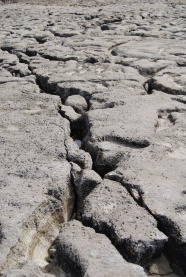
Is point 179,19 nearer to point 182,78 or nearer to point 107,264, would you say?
point 182,78

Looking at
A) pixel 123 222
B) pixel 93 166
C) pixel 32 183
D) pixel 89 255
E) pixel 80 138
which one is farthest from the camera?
pixel 80 138

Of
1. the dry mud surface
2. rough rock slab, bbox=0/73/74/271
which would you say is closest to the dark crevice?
the dry mud surface

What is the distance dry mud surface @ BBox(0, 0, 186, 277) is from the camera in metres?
1.19

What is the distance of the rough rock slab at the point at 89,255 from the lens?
1.09 meters

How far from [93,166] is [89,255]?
1.97 ft

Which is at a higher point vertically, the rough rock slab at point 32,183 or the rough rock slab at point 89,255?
the rough rock slab at point 89,255

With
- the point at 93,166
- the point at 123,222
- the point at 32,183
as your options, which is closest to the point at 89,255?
the point at 123,222

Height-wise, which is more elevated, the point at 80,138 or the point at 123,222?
the point at 123,222

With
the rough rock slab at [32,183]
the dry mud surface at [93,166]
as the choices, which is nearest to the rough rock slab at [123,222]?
the dry mud surface at [93,166]

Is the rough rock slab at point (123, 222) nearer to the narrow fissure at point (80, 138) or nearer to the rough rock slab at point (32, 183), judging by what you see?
the narrow fissure at point (80, 138)

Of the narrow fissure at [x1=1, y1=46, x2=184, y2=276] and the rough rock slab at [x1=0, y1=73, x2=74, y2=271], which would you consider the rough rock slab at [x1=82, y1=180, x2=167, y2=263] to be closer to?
the narrow fissure at [x1=1, y1=46, x2=184, y2=276]

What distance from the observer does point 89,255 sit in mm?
1140

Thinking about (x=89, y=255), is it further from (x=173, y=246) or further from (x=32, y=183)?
(x=32, y=183)

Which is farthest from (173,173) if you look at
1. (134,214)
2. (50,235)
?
(50,235)
